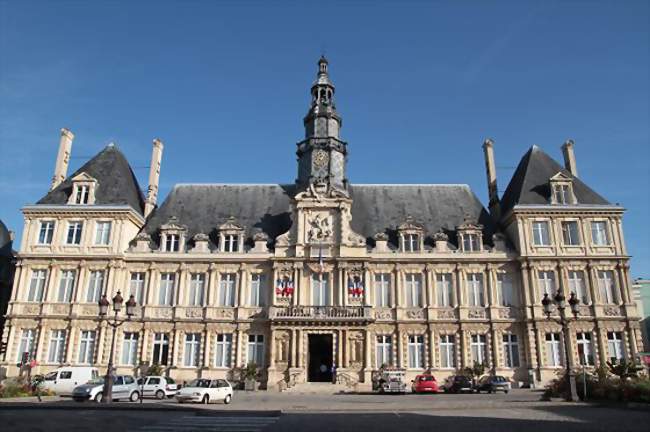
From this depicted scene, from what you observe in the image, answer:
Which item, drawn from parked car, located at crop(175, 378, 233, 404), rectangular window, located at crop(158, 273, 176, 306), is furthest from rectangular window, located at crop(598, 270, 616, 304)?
rectangular window, located at crop(158, 273, 176, 306)

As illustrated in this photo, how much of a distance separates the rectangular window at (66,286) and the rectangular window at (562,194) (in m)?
33.9

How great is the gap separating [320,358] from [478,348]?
1058cm

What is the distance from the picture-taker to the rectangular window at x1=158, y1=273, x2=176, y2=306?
36.1 m

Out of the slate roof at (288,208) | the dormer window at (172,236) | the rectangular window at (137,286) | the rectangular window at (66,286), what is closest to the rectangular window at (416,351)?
the slate roof at (288,208)

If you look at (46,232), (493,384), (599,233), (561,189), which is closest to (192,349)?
(46,232)

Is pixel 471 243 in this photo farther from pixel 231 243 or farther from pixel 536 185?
pixel 231 243

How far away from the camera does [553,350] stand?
33656 mm

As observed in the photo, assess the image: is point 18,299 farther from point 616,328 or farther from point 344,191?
point 616,328

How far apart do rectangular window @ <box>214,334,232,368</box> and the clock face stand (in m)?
14.0

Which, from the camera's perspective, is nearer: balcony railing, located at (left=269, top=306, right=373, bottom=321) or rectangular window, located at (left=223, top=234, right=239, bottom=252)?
balcony railing, located at (left=269, top=306, right=373, bottom=321)

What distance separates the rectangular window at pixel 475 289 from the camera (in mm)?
35469

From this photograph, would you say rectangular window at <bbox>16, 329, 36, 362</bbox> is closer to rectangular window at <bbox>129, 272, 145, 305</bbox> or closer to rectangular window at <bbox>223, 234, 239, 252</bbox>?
rectangular window at <bbox>129, 272, 145, 305</bbox>

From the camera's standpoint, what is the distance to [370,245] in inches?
1459

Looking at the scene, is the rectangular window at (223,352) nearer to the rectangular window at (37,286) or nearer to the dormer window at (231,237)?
the dormer window at (231,237)
